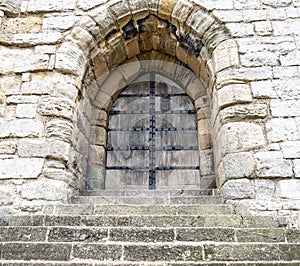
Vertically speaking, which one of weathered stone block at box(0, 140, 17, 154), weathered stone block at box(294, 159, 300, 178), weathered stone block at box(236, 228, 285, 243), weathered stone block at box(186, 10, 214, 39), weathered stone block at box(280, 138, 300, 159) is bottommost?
weathered stone block at box(236, 228, 285, 243)

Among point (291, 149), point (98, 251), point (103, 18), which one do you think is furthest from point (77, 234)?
point (103, 18)

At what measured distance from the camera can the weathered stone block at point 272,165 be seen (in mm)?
2881

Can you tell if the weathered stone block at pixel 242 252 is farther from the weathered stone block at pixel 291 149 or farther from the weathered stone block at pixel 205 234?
the weathered stone block at pixel 291 149

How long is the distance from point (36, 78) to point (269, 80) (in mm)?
2501

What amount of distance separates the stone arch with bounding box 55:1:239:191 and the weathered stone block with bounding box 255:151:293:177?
16.9 inches

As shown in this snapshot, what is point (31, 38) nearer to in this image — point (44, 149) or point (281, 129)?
point (44, 149)

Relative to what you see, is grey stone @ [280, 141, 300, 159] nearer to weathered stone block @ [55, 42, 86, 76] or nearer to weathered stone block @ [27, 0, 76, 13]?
weathered stone block @ [55, 42, 86, 76]

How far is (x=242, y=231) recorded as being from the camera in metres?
2.20

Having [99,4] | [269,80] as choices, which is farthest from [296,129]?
[99,4]

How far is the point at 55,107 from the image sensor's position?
3.25 meters

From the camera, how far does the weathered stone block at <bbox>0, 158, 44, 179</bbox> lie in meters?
3.00

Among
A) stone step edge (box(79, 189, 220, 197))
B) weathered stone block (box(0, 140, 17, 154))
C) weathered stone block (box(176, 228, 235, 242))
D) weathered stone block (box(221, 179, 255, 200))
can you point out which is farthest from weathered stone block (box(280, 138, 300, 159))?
weathered stone block (box(0, 140, 17, 154))

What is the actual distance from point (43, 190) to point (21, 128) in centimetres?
70

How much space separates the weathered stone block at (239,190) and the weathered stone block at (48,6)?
109 inches
